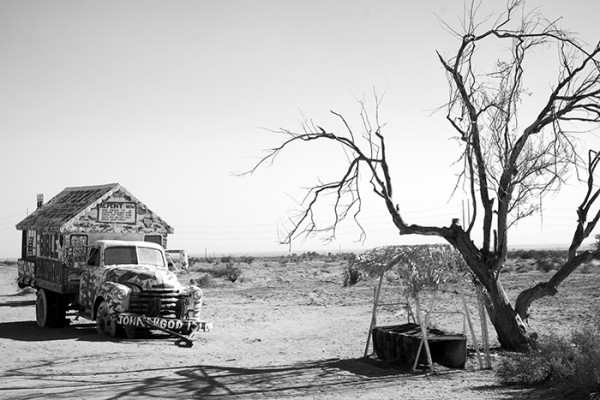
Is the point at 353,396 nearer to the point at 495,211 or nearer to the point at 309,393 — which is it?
the point at 309,393

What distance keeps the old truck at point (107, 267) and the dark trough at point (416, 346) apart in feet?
15.7

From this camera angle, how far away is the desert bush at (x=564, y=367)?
10672mm

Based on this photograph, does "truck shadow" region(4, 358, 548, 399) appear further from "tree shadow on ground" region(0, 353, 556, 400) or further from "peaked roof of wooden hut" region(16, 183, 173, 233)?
"peaked roof of wooden hut" region(16, 183, 173, 233)

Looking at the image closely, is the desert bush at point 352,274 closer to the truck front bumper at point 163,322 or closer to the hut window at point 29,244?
the truck front bumper at point 163,322

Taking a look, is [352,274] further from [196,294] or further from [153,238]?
[153,238]

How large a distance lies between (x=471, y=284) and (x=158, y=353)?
23.1 feet

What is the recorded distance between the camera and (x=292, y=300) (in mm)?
32031

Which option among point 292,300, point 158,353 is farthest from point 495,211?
point 292,300

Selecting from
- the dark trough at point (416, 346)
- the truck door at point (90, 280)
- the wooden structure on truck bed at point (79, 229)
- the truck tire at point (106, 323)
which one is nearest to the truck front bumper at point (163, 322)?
the truck tire at point (106, 323)

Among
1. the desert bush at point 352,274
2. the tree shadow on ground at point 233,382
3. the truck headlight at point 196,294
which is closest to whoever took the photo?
the tree shadow on ground at point 233,382

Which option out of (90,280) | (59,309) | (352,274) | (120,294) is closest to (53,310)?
(59,309)

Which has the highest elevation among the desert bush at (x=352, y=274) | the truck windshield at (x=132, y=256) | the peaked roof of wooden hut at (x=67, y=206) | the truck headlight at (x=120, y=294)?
the peaked roof of wooden hut at (x=67, y=206)

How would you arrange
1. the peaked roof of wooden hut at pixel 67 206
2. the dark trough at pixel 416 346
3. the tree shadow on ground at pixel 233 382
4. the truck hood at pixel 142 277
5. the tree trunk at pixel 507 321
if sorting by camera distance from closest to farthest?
1. the tree shadow on ground at pixel 233 382
2. the dark trough at pixel 416 346
3. the tree trunk at pixel 507 321
4. the truck hood at pixel 142 277
5. the peaked roof of wooden hut at pixel 67 206

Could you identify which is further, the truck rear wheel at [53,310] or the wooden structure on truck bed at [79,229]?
the truck rear wheel at [53,310]
